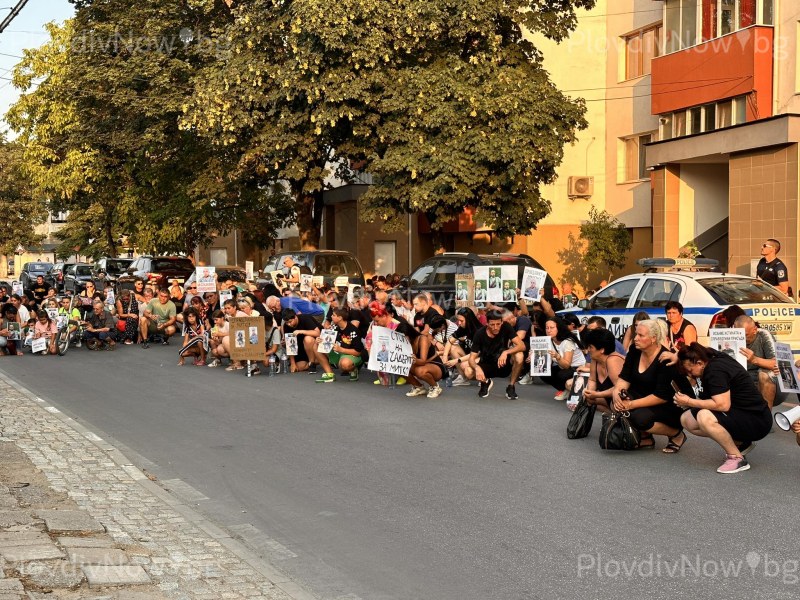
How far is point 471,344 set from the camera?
15.3 metres

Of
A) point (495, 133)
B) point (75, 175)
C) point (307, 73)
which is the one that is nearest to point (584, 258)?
point (495, 133)

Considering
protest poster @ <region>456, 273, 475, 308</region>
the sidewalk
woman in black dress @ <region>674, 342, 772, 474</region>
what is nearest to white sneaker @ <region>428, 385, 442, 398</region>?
protest poster @ <region>456, 273, 475, 308</region>

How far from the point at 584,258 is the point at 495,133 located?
371 inches

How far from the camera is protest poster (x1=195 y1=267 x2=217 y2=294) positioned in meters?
22.9

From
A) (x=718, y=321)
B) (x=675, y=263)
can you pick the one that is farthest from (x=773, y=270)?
(x=718, y=321)

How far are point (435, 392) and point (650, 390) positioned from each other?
4764 mm

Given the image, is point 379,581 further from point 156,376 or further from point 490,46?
point 490,46

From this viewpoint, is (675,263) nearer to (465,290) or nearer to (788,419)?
(465,290)

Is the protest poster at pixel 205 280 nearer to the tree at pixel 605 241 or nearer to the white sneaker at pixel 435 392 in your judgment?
the white sneaker at pixel 435 392

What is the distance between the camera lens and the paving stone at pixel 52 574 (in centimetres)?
582

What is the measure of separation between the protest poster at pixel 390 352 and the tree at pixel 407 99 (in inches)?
392

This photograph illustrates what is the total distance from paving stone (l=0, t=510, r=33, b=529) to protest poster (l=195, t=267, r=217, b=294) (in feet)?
50.9

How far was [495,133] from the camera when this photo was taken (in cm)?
2420

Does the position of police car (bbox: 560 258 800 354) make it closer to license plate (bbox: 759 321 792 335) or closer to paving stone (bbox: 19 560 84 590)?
license plate (bbox: 759 321 792 335)
